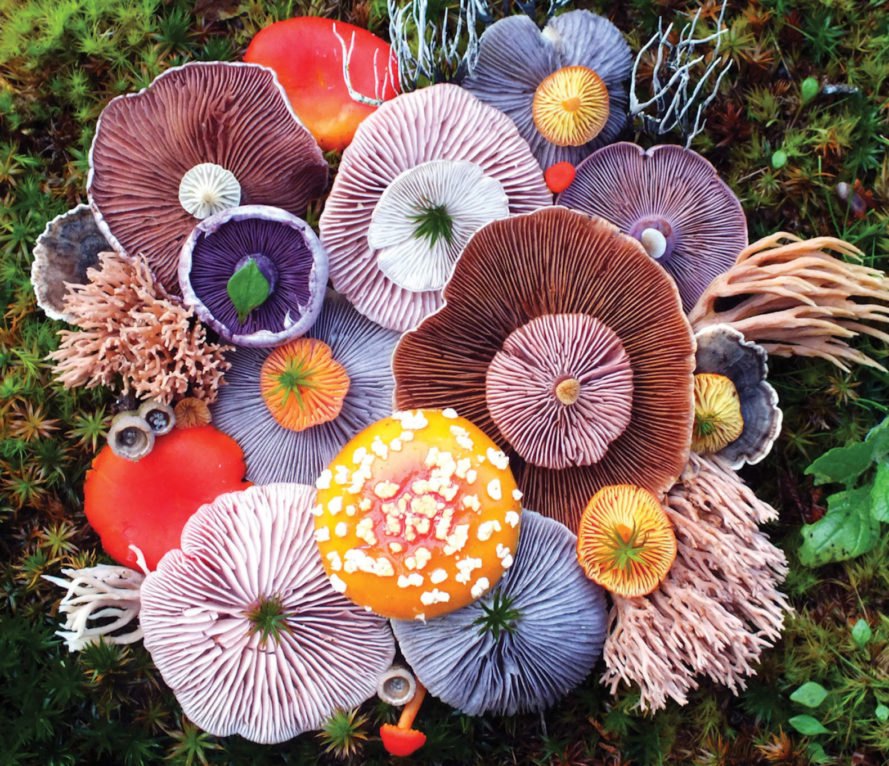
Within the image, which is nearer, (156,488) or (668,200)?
(156,488)

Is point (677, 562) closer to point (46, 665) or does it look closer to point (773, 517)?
point (773, 517)

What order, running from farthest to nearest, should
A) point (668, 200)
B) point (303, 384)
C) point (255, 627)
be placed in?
point (668, 200) < point (303, 384) < point (255, 627)

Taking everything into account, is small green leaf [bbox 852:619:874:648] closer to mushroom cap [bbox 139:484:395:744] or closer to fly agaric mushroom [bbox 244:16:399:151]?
mushroom cap [bbox 139:484:395:744]

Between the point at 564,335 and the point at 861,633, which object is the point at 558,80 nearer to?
the point at 564,335

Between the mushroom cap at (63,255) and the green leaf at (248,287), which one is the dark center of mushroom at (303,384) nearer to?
the green leaf at (248,287)

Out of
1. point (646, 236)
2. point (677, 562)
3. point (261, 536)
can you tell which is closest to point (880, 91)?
point (646, 236)

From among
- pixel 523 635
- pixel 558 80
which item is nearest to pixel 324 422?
pixel 523 635

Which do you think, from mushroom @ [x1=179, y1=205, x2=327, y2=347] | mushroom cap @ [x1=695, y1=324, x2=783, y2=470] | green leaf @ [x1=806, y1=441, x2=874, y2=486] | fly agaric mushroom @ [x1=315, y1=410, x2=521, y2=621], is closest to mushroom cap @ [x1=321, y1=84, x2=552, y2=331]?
mushroom @ [x1=179, y1=205, x2=327, y2=347]

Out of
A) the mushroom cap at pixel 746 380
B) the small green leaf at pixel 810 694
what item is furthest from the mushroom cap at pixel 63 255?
the small green leaf at pixel 810 694
